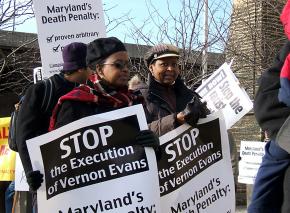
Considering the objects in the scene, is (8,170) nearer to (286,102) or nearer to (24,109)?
(24,109)

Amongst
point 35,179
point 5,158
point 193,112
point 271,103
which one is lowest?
point 5,158

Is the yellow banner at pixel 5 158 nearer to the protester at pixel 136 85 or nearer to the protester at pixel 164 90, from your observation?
the protester at pixel 136 85

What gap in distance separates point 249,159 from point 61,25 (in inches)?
194

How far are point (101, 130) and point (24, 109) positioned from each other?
125 cm

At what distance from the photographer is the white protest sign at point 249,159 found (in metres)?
9.47

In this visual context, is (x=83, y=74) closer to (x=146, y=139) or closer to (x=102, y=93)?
(x=102, y=93)

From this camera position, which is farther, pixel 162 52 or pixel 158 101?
pixel 162 52

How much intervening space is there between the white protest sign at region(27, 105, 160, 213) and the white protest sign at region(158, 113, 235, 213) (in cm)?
46

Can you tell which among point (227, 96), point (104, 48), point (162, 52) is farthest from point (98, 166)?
point (227, 96)

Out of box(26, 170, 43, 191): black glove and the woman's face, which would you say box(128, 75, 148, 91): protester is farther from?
box(26, 170, 43, 191): black glove

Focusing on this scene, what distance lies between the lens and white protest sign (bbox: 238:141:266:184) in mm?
9469

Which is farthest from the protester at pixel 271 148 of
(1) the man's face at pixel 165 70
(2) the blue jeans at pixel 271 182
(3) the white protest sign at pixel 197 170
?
(1) the man's face at pixel 165 70

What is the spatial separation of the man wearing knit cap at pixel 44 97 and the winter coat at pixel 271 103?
221cm

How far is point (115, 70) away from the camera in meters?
3.48
